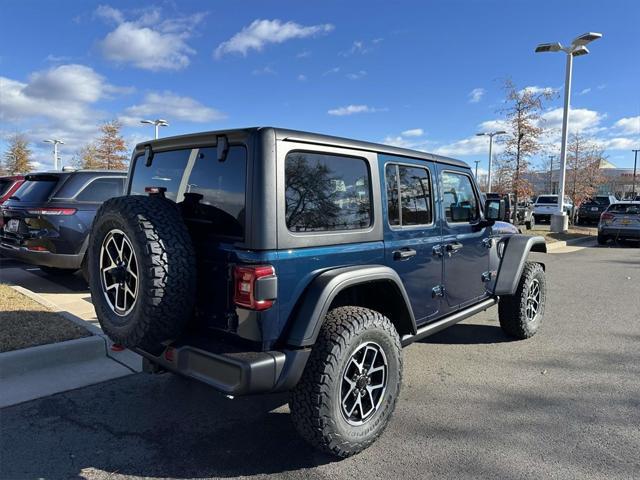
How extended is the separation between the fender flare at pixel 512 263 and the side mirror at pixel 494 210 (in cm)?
45

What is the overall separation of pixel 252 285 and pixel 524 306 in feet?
11.8

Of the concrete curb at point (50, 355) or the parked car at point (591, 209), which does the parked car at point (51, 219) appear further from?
the parked car at point (591, 209)

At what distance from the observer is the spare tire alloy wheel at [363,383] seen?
2.84m

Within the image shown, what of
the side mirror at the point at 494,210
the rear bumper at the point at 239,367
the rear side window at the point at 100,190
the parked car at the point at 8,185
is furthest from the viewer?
the parked car at the point at 8,185

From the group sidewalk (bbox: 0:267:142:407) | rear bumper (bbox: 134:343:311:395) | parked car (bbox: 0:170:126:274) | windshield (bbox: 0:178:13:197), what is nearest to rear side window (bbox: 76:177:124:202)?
parked car (bbox: 0:170:126:274)

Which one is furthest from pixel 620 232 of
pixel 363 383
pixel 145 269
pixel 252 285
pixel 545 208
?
pixel 145 269

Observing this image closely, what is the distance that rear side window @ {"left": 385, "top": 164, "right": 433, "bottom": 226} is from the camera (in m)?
3.38

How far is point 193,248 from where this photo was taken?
2.68 metres

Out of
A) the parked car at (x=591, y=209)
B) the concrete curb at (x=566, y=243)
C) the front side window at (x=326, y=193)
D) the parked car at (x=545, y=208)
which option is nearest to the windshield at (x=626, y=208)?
the concrete curb at (x=566, y=243)

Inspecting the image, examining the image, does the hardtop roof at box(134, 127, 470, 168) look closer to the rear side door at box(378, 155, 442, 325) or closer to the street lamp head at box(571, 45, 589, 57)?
the rear side door at box(378, 155, 442, 325)

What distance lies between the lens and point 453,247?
12.9 ft

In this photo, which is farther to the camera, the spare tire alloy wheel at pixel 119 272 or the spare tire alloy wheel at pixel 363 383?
the spare tire alloy wheel at pixel 363 383

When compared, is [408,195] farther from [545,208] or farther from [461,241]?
[545,208]

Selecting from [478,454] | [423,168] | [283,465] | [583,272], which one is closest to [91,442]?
[283,465]
